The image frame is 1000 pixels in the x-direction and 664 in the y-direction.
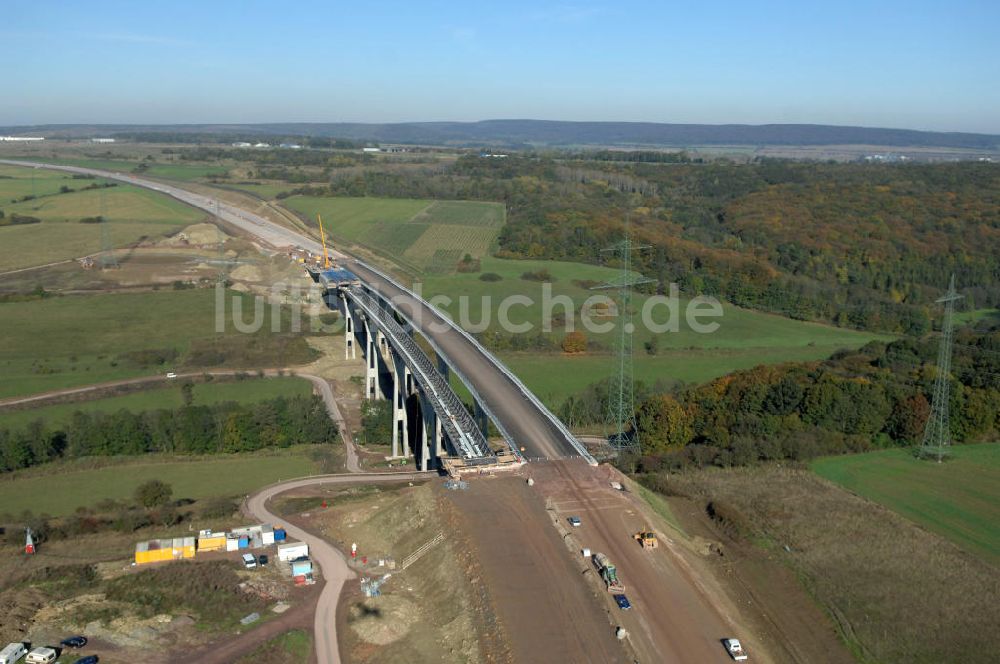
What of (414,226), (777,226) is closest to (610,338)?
(414,226)

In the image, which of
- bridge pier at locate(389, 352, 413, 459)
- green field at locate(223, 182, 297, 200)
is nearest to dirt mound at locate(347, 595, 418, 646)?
bridge pier at locate(389, 352, 413, 459)

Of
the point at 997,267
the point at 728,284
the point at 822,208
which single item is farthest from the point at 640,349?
the point at 822,208

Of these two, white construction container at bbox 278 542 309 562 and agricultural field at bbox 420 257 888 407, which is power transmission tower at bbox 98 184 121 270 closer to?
agricultural field at bbox 420 257 888 407

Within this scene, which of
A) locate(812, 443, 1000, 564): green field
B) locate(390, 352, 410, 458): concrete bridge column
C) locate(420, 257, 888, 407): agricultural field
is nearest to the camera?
locate(812, 443, 1000, 564): green field

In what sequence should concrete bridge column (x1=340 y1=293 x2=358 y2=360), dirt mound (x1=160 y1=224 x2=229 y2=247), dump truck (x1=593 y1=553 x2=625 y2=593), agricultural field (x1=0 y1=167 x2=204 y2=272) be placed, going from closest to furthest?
1. dump truck (x1=593 y1=553 x2=625 y2=593)
2. concrete bridge column (x1=340 y1=293 x2=358 y2=360)
3. agricultural field (x1=0 y1=167 x2=204 y2=272)
4. dirt mound (x1=160 y1=224 x2=229 y2=247)

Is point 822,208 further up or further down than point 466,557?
further up

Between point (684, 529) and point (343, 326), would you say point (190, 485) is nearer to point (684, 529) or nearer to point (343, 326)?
point (684, 529)

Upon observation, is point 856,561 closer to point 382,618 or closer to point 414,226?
point 382,618

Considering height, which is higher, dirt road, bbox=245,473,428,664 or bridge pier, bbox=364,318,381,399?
bridge pier, bbox=364,318,381,399
